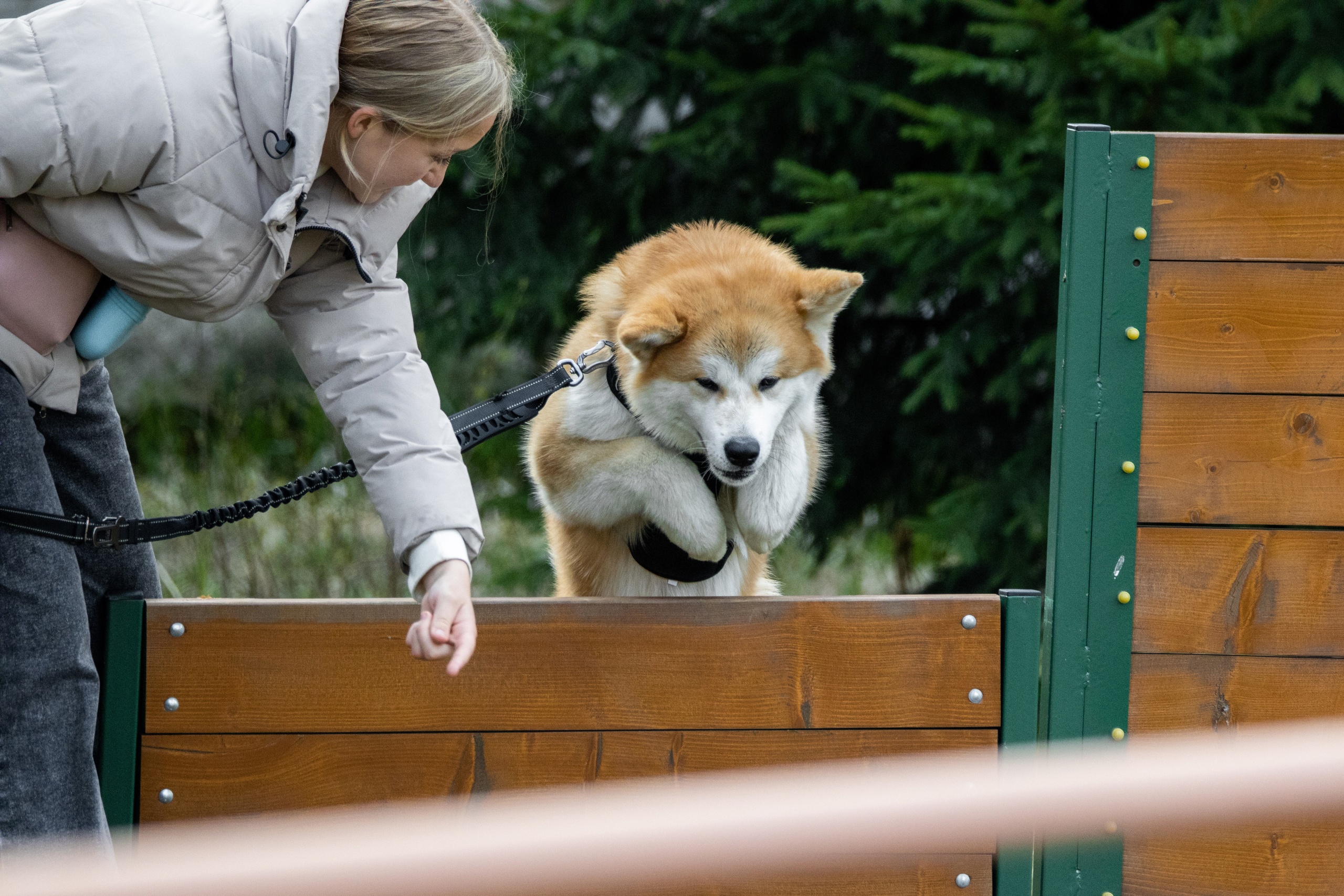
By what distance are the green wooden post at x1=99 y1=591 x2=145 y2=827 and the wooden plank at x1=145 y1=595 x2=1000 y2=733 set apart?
0.08ft

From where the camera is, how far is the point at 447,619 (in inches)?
64.0

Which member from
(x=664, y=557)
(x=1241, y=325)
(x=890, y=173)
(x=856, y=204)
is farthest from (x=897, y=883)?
(x=890, y=173)

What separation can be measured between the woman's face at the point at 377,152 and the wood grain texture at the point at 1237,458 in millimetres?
1225

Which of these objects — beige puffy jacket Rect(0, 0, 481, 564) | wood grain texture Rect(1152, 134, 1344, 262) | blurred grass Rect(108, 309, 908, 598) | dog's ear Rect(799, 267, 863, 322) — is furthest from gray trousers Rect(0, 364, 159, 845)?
blurred grass Rect(108, 309, 908, 598)

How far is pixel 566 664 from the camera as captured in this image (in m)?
2.00

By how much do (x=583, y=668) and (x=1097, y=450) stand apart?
0.95m

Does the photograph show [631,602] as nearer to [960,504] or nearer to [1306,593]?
[1306,593]

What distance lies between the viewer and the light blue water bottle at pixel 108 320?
5.55 ft

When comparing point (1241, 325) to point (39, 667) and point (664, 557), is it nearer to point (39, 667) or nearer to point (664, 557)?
point (664, 557)

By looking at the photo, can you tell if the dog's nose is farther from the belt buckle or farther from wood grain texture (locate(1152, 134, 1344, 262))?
the belt buckle

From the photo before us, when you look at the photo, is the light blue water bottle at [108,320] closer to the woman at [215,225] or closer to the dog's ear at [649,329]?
the woman at [215,225]

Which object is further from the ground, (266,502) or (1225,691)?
(266,502)

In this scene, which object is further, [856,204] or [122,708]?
[856,204]

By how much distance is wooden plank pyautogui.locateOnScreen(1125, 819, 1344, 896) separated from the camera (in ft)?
6.38
